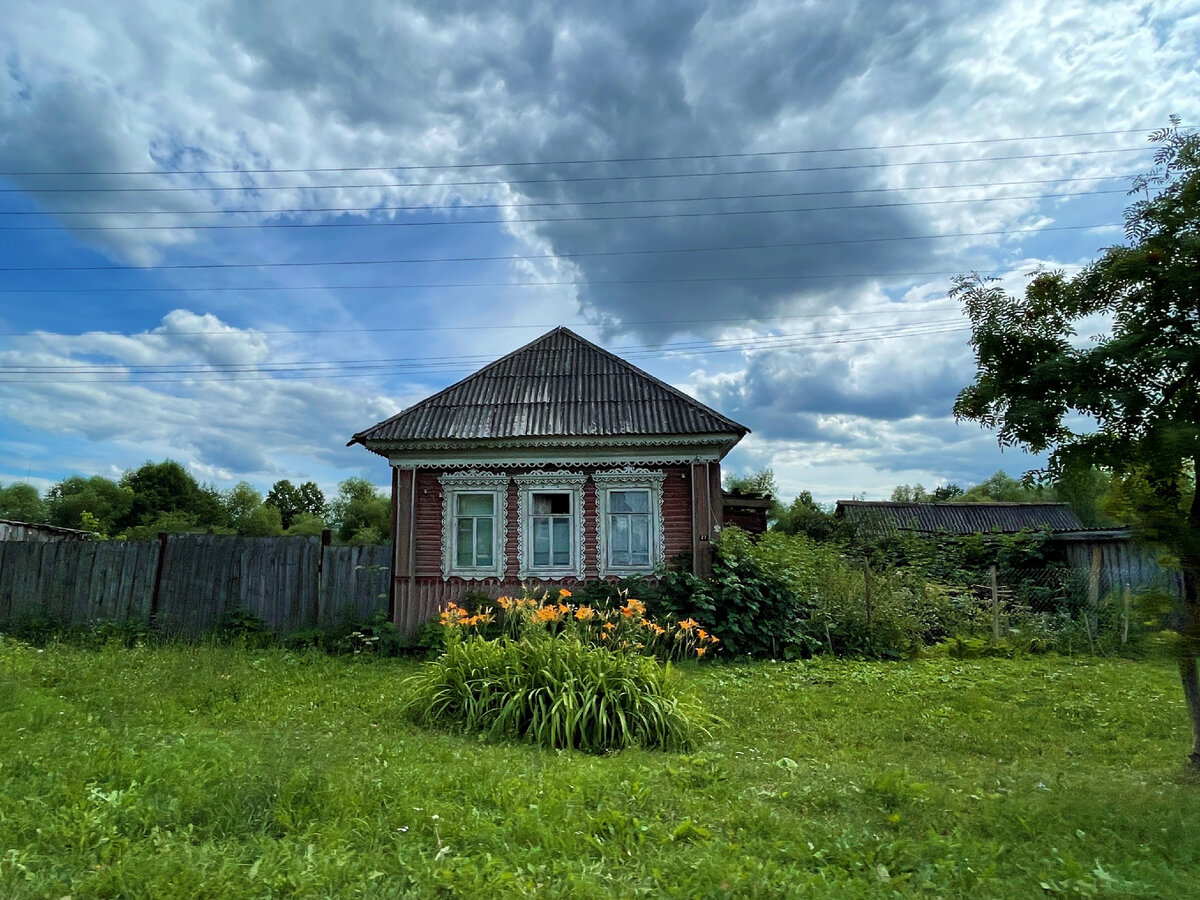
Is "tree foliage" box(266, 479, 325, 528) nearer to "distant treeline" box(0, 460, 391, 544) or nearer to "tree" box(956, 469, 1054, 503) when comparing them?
"distant treeline" box(0, 460, 391, 544)

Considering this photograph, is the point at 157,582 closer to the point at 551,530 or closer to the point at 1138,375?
the point at 551,530

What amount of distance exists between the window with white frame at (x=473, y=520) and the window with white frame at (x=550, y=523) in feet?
1.29

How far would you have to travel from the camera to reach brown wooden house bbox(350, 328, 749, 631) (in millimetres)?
13141

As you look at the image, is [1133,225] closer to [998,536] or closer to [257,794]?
[257,794]

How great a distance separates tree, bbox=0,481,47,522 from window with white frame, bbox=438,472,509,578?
55.9 meters

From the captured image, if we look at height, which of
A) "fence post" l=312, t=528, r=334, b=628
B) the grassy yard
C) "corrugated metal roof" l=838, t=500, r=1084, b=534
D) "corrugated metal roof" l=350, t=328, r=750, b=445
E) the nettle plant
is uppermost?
"corrugated metal roof" l=350, t=328, r=750, b=445

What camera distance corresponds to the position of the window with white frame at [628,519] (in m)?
13.2

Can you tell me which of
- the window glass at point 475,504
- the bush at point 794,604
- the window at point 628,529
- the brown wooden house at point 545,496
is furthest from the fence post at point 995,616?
the window glass at point 475,504

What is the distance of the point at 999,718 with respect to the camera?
25.8 ft

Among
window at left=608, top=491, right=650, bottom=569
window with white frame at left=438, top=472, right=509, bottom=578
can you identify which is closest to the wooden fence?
window with white frame at left=438, top=472, right=509, bottom=578

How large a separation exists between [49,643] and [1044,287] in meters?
14.5

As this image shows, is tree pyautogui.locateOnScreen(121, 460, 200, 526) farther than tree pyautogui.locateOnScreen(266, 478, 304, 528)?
No

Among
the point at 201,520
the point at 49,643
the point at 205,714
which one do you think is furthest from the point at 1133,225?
the point at 201,520

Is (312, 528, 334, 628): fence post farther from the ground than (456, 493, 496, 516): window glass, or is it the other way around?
(456, 493, 496, 516): window glass
